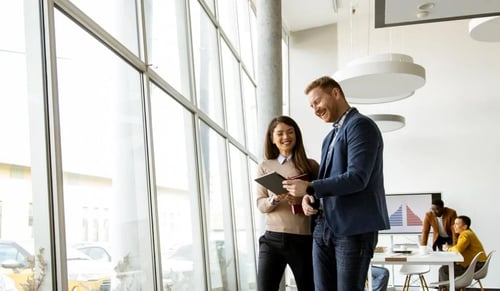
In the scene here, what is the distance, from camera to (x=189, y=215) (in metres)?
4.18

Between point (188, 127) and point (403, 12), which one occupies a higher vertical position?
point (403, 12)

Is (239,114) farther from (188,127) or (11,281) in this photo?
(11,281)

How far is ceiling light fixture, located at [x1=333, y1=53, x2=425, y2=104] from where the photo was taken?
5.29 m

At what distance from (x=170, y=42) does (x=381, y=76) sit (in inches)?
99.7

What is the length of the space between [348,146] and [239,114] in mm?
5192

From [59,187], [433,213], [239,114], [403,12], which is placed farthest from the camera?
[433,213]

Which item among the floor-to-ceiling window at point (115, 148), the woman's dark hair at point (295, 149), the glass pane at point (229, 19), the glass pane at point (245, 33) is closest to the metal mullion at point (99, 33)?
the floor-to-ceiling window at point (115, 148)

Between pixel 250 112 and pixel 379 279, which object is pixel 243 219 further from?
pixel 250 112

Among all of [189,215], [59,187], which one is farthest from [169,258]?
[59,187]

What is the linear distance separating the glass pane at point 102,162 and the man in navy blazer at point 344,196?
3.29 ft

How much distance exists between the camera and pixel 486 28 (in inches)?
233

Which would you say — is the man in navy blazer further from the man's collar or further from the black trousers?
the black trousers

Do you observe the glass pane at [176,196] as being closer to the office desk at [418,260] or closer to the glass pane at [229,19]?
the office desk at [418,260]

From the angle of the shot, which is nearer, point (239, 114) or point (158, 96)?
point (158, 96)
